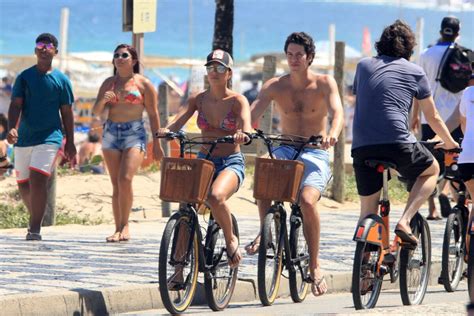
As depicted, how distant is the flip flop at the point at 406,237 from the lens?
1003 centimetres

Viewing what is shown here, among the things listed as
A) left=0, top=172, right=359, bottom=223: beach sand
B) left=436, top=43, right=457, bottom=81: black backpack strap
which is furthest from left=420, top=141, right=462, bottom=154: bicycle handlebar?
left=0, top=172, right=359, bottom=223: beach sand

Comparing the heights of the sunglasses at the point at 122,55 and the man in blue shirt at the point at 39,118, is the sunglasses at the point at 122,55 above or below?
above

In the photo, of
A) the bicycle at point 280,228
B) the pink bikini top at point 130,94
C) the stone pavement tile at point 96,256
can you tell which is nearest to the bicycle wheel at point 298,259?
the bicycle at point 280,228

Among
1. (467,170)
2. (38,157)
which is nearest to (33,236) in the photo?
(38,157)

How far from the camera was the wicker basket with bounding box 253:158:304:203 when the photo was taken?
10.1m

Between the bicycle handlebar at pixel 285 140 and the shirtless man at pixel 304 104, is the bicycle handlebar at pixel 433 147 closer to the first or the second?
the shirtless man at pixel 304 104

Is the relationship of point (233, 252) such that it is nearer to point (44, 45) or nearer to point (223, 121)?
point (223, 121)

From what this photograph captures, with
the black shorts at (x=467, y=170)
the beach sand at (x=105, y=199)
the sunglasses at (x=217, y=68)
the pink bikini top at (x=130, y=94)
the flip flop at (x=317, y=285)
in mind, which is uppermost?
the sunglasses at (x=217, y=68)

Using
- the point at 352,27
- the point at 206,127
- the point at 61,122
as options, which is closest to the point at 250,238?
the point at 61,122

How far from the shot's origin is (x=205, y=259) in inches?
397

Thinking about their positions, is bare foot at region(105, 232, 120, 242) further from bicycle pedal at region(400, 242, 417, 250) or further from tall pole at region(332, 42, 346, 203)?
tall pole at region(332, 42, 346, 203)

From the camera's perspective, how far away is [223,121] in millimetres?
10539

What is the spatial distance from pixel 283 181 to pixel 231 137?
0.50 m

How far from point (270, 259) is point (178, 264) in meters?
1.03
